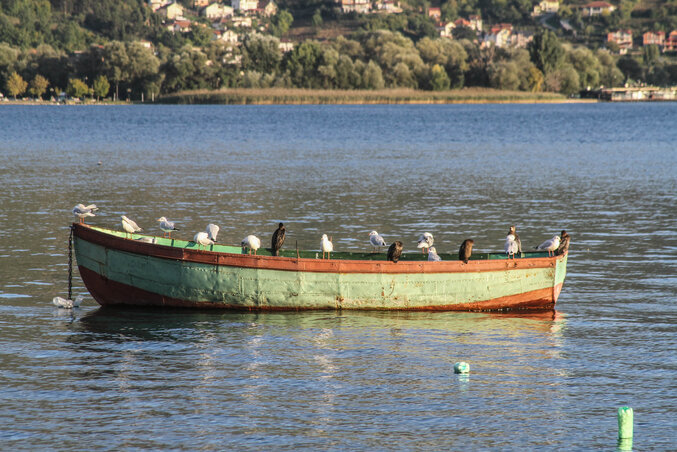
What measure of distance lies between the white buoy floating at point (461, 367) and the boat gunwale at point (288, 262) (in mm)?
5273

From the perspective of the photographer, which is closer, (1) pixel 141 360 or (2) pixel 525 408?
(2) pixel 525 408

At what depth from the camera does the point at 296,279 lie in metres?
24.0

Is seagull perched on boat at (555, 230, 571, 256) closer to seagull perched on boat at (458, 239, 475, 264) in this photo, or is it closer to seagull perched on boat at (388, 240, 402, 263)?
seagull perched on boat at (458, 239, 475, 264)

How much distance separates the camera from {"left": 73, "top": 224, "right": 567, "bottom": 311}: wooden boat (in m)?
23.8

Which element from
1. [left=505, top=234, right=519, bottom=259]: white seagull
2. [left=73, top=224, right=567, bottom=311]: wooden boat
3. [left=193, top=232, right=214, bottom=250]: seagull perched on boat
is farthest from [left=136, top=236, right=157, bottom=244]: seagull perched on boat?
[left=505, top=234, right=519, bottom=259]: white seagull

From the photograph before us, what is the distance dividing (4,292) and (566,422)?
52.8 ft

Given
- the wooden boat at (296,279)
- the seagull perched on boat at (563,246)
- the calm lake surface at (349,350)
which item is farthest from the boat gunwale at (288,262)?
the calm lake surface at (349,350)

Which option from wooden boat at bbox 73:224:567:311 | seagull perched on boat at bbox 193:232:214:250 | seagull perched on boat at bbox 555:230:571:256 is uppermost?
seagull perched on boat at bbox 193:232:214:250

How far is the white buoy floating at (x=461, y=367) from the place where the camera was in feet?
61.9

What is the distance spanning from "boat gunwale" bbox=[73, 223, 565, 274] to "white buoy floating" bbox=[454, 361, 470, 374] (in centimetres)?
527

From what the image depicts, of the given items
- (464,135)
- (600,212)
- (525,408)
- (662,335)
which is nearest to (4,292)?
(525,408)

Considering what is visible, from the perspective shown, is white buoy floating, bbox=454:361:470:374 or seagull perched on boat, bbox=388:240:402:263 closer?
white buoy floating, bbox=454:361:470:374

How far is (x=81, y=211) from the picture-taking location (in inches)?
997

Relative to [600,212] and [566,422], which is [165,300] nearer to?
[566,422]
